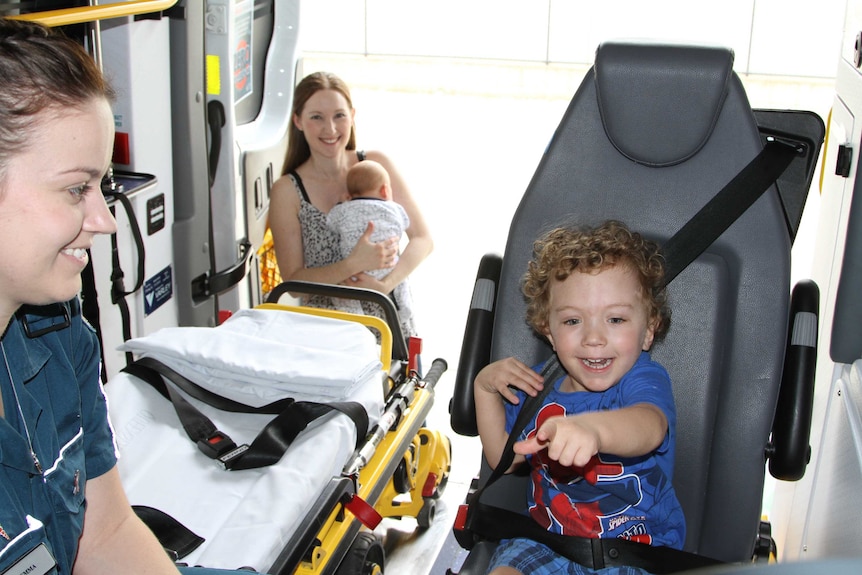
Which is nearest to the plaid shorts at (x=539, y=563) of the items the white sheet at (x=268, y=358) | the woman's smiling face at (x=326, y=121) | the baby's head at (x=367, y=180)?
the white sheet at (x=268, y=358)

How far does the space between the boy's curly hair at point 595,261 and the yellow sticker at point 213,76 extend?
1903 mm

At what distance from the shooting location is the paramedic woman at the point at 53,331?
1271 millimetres

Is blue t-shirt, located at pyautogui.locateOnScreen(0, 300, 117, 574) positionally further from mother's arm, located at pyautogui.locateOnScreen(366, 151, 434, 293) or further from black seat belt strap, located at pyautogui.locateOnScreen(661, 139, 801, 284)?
mother's arm, located at pyautogui.locateOnScreen(366, 151, 434, 293)

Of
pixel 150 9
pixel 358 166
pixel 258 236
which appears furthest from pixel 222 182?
pixel 150 9

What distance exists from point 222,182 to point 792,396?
2.44m

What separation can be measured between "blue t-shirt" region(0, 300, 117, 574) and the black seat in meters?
0.88

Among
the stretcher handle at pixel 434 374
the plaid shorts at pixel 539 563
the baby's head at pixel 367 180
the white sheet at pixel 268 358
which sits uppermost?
the baby's head at pixel 367 180

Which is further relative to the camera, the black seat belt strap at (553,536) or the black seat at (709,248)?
the black seat at (709,248)

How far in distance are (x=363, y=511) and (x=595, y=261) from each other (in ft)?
3.06

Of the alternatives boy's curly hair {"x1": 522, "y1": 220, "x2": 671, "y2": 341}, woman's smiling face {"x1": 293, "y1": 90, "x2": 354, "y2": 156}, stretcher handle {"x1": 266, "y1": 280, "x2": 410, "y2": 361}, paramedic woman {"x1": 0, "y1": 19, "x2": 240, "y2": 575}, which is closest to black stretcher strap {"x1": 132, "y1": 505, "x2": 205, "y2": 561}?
paramedic woman {"x1": 0, "y1": 19, "x2": 240, "y2": 575}

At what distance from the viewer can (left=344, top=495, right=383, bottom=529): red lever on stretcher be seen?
2.38m

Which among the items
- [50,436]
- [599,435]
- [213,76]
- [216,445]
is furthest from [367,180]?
[50,436]

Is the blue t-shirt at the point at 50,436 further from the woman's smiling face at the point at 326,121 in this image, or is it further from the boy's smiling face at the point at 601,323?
the woman's smiling face at the point at 326,121

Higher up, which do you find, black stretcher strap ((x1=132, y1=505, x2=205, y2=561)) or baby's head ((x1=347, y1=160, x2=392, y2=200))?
baby's head ((x1=347, y1=160, x2=392, y2=200))
